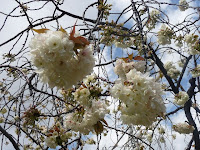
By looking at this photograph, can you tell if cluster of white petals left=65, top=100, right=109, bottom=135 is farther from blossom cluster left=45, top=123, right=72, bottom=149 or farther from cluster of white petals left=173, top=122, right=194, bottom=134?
cluster of white petals left=173, top=122, right=194, bottom=134

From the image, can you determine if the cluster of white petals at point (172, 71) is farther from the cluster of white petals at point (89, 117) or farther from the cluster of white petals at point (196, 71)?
the cluster of white petals at point (89, 117)

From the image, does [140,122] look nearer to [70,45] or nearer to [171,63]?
[70,45]

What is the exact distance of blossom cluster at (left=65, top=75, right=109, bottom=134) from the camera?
1367mm

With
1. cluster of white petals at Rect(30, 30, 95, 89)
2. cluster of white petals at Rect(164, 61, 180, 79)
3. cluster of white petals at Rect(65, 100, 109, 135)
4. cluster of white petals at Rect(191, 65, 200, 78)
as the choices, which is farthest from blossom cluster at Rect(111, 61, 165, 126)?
cluster of white petals at Rect(164, 61, 180, 79)

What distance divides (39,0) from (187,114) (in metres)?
3.79

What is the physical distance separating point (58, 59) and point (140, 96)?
1.43ft

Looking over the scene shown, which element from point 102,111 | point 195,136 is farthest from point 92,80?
point 195,136

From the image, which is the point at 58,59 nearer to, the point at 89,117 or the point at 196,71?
the point at 89,117

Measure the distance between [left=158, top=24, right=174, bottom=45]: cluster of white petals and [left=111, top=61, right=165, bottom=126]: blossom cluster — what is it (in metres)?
2.92

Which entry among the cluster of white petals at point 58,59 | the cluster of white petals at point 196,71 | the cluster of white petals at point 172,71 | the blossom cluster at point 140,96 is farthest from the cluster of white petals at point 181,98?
the cluster of white petals at point 58,59

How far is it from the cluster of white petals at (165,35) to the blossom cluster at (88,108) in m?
2.66

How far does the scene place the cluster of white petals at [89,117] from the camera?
1.45 m

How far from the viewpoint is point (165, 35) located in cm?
382

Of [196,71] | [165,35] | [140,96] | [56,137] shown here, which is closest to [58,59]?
[140,96]
